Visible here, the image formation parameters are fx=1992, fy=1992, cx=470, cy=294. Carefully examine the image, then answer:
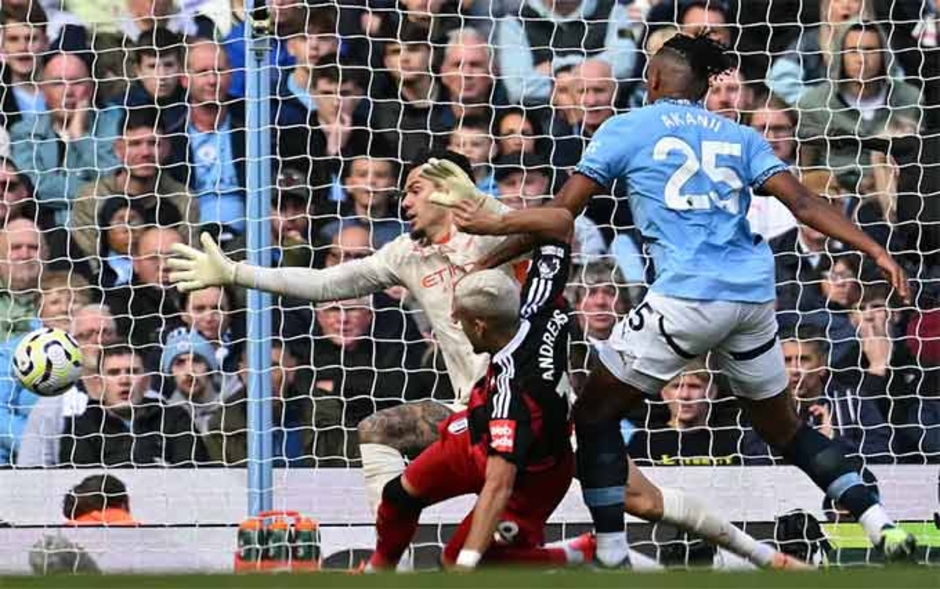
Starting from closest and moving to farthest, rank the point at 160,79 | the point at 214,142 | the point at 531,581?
the point at 531,581 → the point at 214,142 → the point at 160,79

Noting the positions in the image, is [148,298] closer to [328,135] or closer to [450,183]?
[328,135]

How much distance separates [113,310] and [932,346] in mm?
4273

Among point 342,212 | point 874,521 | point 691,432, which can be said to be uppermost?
point 342,212

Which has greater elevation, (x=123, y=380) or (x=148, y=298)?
(x=148, y=298)

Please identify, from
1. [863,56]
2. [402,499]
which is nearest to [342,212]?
[863,56]

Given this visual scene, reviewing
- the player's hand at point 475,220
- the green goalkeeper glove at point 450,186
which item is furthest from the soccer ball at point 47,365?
the player's hand at point 475,220

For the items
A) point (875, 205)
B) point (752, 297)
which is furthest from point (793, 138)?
point (752, 297)

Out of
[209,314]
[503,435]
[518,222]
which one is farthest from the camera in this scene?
[209,314]

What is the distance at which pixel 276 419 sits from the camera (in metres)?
10.2

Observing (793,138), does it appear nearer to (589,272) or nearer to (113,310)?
(589,272)

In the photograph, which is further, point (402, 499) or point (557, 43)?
point (557, 43)

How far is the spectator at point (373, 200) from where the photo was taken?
1045 centimetres

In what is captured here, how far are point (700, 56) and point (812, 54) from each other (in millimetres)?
3072

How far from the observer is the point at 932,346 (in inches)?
400
